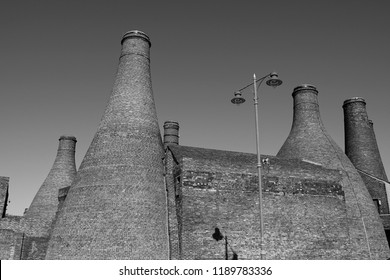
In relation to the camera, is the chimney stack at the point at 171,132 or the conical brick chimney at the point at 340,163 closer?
the conical brick chimney at the point at 340,163

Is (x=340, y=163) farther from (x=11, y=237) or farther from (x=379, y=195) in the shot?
(x=11, y=237)

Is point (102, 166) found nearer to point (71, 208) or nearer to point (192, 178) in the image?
point (71, 208)

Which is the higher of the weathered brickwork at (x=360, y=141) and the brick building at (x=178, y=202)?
the weathered brickwork at (x=360, y=141)

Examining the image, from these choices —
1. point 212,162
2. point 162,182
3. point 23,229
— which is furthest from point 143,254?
point 23,229

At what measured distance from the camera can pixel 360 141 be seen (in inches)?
1014

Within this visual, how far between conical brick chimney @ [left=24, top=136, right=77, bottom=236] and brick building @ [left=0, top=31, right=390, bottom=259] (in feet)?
6.82

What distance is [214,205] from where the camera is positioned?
46.0ft

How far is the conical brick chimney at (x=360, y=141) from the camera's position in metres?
25.5

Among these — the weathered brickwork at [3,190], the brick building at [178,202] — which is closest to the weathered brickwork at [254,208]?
the brick building at [178,202]

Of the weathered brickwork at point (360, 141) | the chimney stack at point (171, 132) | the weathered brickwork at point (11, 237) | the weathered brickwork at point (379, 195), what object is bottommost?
the weathered brickwork at point (11, 237)

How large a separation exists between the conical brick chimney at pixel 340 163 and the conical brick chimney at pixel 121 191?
8518 mm

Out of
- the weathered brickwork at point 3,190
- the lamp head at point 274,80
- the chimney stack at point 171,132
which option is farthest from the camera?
the chimney stack at point 171,132

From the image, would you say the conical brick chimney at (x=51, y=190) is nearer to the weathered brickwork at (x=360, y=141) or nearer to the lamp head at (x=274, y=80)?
the lamp head at (x=274, y=80)

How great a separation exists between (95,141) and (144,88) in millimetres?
2888
